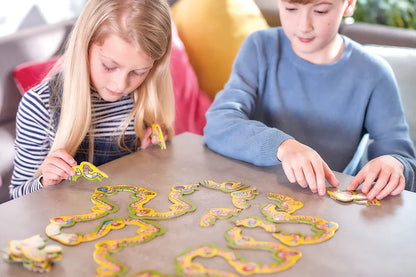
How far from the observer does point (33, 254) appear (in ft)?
2.80

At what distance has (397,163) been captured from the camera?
122 cm

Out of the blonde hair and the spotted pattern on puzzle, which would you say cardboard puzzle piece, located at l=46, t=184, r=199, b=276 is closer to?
the spotted pattern on puzzle

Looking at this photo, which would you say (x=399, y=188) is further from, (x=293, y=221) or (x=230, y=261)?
(x=230, y=261)

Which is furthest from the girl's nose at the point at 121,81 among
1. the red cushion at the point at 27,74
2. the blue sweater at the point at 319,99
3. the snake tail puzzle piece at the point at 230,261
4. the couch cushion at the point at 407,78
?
the couch cushion at the point at 407,78

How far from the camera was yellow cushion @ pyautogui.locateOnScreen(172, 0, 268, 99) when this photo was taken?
247 centimetres

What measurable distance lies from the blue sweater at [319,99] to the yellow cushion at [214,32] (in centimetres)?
87

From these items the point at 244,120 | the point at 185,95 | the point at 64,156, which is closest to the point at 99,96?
the point at 64,156

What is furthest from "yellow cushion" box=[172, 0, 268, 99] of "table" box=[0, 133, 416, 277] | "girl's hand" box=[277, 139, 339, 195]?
"girl's hand" box=[277, 139, 339, 195]

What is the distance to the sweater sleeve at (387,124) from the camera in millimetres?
1352

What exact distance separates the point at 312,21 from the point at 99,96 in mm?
607

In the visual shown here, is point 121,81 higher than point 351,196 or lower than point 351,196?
higher

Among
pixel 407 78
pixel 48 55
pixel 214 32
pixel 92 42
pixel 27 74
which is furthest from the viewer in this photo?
pixel 214 32

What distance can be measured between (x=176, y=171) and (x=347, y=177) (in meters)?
0.39

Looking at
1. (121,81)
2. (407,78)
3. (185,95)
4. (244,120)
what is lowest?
(185,95)
